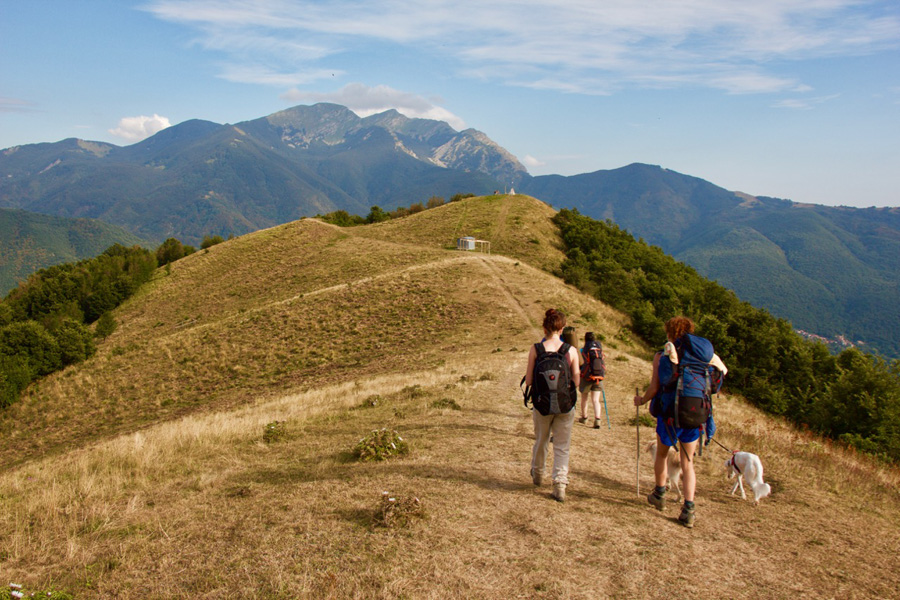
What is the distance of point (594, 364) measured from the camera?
11.9 m

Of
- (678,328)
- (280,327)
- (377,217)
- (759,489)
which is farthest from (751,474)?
(377,217)

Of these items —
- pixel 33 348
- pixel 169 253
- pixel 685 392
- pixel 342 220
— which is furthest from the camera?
pixel 342 220

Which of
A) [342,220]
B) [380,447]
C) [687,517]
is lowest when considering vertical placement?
[380,447]

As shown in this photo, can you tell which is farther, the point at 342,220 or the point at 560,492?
the point at 342,220

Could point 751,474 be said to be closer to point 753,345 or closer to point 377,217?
point 753,345

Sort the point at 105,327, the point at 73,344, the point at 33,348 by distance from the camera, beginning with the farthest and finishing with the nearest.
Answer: the point at 105,327 → the point at 73,344 → the point at 33,348

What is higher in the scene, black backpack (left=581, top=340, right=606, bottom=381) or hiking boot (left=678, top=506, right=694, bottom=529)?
black backpack (left=581, top=340, right=606, bottom=381)

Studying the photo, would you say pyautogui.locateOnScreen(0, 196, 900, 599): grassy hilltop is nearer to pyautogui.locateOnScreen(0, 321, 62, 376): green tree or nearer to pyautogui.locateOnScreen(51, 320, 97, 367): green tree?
pyautogui.locateOnScreen(51, 320, 97, 367): green tree

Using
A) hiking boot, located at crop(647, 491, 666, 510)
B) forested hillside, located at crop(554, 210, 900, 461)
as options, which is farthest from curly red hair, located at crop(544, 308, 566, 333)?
forested hillside, located at crop(554, 210, 900, 461)

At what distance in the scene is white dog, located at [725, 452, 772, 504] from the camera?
740 centimetres

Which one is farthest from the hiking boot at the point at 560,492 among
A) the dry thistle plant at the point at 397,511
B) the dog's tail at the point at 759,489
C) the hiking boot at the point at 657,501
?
the dog's tail at the point at 759,489

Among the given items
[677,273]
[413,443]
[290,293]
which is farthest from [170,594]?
[677,273]

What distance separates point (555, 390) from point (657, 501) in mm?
2352

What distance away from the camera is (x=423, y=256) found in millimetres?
53938
